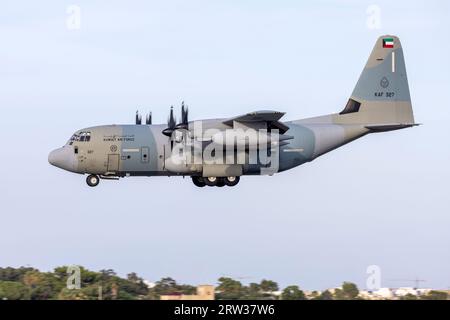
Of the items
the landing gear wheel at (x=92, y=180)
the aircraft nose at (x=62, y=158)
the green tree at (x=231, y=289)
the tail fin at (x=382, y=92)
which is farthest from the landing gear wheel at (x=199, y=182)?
the green tree at (x=231, y=289)

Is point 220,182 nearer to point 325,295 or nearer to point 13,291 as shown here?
point 13,291

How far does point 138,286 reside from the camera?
3142cm

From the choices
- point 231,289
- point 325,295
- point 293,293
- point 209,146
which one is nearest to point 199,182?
point 209,146

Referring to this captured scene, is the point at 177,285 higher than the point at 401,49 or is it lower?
lower

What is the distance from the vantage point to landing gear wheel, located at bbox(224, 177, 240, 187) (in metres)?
37.2

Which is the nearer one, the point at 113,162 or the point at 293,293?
the point at 293,293

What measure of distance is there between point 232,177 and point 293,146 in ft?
8.61

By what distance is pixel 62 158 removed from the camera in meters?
36.7

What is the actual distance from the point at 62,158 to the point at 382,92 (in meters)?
12.9

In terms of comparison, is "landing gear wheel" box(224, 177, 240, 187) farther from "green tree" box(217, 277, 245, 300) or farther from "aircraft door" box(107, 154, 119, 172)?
"green tree" box(217, 277, 245, 300)

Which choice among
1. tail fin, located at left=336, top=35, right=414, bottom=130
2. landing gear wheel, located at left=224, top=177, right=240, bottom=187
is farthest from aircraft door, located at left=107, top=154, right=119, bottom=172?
tail fin, located at left=336, top=35, right=414, bottom=130

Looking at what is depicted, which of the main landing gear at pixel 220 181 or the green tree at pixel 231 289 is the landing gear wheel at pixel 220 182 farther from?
the green tree at pixel 231 289
